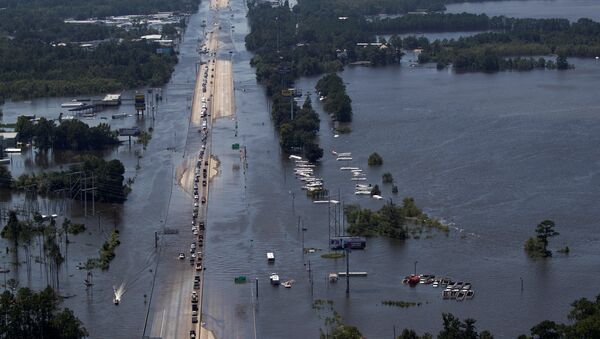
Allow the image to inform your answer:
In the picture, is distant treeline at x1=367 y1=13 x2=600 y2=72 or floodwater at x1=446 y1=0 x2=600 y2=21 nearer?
distant treeline at x1=367 y1=13 x2=600 y2=72

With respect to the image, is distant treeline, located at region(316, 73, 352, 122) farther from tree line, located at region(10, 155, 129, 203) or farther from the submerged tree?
the submerged tree

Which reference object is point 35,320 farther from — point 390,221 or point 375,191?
point 375,191

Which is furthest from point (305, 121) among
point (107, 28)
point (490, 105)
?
point (107, 28)

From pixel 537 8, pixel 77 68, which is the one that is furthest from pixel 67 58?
pixel 537 8

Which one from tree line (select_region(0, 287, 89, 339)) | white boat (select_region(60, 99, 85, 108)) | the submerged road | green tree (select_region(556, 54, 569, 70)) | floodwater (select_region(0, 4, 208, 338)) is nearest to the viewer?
tree line (select_region(0, 287, 89, 339))

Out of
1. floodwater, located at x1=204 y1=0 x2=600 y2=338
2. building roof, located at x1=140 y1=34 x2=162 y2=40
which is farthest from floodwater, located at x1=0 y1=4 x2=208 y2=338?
building roof, located at x1=140 y1=34 x2=162 y2=40

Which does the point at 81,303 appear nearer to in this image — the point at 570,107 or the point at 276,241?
the point at 276,241

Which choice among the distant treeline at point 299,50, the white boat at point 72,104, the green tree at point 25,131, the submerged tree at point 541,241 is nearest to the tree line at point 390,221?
the submerged tree at point 541,241
